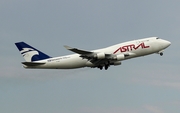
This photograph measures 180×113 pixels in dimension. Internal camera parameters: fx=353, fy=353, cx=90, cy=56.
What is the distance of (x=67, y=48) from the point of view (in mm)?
64125

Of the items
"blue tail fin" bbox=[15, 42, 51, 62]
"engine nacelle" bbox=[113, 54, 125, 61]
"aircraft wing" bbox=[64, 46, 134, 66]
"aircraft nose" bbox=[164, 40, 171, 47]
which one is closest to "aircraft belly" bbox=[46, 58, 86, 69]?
"aircraft wing" bbox=[64, 46, 134, 66]

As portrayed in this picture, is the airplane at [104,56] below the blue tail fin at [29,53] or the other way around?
below

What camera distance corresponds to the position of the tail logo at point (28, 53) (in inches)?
2849

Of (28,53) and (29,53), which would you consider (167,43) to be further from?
(28,53)

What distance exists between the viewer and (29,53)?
239ft

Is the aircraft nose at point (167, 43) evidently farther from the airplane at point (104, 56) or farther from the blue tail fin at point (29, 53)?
the blue tail fin at point (29, 53)

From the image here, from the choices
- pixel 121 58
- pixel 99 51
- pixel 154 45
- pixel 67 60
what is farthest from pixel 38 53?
pixel 154 45

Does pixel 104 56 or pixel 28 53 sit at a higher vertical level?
pixel 28 53

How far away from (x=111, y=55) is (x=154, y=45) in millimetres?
8862

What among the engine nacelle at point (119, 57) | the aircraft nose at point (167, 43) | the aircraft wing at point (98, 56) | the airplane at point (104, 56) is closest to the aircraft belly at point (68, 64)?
the airplane at point (104, 56)

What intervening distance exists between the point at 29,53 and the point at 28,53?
226 mm

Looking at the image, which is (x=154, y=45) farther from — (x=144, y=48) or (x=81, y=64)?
(x=81, y=64)

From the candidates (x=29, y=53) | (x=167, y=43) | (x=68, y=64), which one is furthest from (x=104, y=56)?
(x=29, y=53)

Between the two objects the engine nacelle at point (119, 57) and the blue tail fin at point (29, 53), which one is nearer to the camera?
the engine nacelle at point (119, 57)
